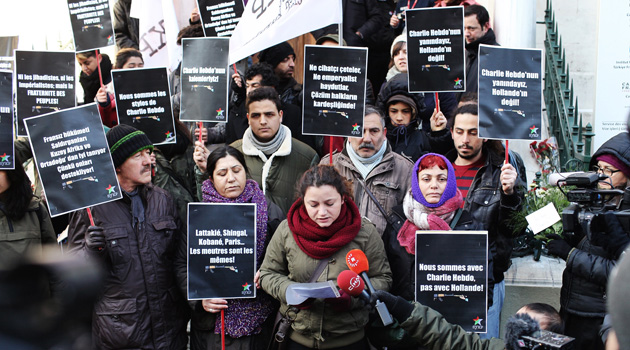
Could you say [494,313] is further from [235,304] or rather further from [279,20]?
[279,20]

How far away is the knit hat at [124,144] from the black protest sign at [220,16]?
205cm

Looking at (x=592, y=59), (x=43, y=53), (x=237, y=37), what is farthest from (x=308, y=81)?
(x=592, y=59)

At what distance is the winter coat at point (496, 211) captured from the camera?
525 cm

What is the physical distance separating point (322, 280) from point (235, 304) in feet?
2.71

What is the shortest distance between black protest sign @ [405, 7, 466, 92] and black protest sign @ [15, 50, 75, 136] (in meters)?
3.05

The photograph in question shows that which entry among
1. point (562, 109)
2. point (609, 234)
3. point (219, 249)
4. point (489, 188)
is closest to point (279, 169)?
point (219, 249)

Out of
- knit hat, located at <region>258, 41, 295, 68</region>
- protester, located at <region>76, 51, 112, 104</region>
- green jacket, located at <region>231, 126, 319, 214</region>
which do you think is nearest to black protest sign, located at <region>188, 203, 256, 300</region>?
green jacket, located at <region>231, 126, 319, 214</region>

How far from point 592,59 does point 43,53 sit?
656cm

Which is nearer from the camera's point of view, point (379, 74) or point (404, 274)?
point (404, 274)

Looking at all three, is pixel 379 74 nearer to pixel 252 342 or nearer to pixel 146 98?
pixel 146 98

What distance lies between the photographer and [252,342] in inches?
212

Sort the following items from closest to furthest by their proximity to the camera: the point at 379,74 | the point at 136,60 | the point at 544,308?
the point at 544,308 → the point at 136,60 → the point at 379,74

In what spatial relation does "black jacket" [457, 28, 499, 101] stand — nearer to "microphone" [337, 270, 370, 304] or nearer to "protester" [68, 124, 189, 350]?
"protester" [68, 124, 189, 350]

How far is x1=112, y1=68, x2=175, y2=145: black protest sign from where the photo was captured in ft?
21.0
